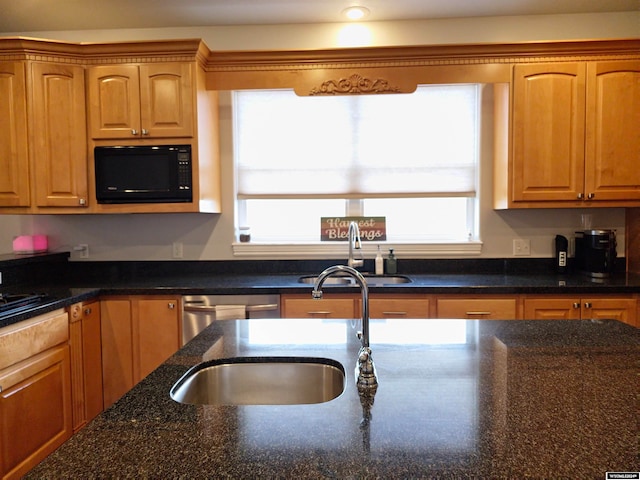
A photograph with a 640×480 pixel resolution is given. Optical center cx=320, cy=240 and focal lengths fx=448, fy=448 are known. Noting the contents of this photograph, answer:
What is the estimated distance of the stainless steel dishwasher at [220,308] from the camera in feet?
8.88

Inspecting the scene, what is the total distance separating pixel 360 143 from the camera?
3.32 m

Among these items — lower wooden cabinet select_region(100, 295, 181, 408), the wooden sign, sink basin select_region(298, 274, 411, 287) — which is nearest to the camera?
lower wooden cabinet select_region(100, 295, 181, 408)

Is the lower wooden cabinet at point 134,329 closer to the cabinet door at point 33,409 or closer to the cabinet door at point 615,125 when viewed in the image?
the cabinet door at point 33,409

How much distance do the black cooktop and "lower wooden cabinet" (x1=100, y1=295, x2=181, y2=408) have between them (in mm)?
421

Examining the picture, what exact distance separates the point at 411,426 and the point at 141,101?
269cm

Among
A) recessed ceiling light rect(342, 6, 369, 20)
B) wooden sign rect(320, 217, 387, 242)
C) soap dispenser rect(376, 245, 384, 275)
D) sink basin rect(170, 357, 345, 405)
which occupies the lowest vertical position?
sink basin rect(170, 357, 345, 405)

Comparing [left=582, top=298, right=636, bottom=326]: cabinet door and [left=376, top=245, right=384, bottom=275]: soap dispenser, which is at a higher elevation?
[left=376, top=245, right=384, bottom=275]: soap dispenser

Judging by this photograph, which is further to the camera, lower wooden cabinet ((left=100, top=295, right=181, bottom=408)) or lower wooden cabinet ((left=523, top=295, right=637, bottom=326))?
lower wooden cabinet ((left=100, top=295, right=181, bottom=408))

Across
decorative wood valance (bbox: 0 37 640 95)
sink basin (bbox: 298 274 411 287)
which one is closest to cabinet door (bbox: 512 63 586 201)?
decorative wood valance (bbox: 0 37 640 95)

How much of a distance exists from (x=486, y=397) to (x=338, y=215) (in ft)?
8.20

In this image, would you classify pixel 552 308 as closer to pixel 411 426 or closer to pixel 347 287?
pixel 347 287

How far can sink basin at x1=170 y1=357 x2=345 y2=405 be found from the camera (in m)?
1.30

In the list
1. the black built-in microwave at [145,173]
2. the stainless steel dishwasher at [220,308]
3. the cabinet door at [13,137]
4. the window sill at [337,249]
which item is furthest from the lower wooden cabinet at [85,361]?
the window sill at [337,249]

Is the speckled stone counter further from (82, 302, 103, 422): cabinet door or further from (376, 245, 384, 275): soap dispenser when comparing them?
(376, 245, 384, 275): soap dispenser
